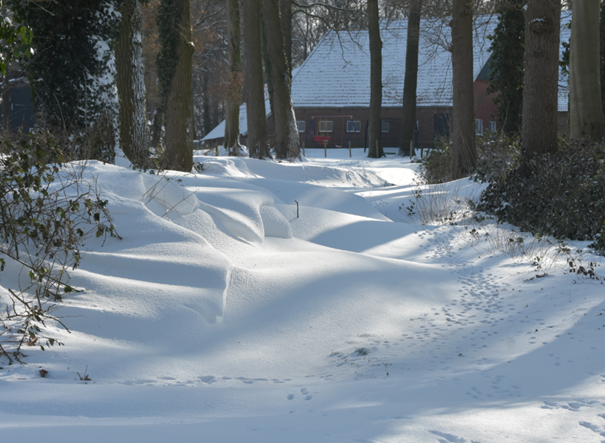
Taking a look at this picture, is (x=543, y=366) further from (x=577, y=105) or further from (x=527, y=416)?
(x=577, y=105)

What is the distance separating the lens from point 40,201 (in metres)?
4.28

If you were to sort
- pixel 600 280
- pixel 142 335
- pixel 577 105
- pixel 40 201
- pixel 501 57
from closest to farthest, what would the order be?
1. pixel 142 335
2. pixel 40 201
3. pixel 600 280
4. pixel 577 105
5. pixel 501 57

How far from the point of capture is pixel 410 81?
2569cm

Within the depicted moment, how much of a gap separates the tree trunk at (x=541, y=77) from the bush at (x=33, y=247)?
25.3 ft

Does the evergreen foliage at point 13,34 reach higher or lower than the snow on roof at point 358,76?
lower

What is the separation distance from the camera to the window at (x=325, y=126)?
35263mm

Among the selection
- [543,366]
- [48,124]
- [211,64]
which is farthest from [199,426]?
[211,64]

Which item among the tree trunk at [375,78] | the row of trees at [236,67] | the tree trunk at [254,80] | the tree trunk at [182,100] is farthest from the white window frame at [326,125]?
the tree trunk at [182,100]

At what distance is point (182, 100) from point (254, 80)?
5191 millimetres

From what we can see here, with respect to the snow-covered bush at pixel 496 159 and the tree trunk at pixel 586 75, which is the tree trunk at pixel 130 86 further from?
the tree trunk at pixel 586 75

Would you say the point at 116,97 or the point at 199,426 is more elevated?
the point at 116,97

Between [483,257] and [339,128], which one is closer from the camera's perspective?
[483,257]

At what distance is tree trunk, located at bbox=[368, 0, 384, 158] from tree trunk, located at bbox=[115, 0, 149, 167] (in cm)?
1617

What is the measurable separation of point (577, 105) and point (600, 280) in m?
6.38
